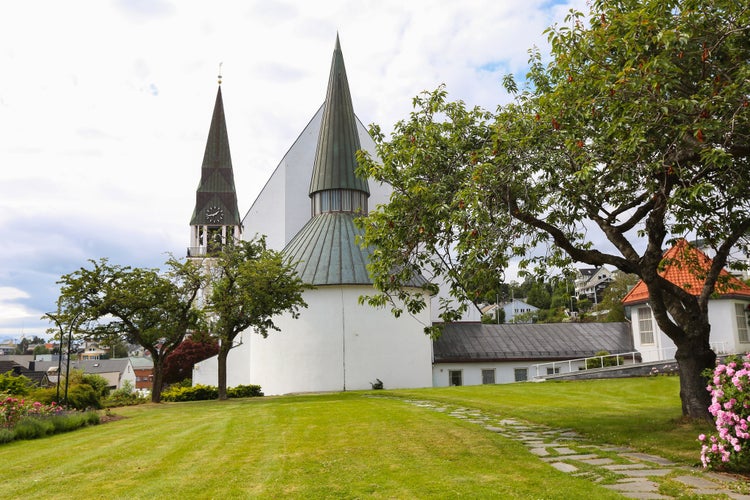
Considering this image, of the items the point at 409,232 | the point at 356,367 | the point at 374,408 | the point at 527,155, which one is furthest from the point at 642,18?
the point at 356,367

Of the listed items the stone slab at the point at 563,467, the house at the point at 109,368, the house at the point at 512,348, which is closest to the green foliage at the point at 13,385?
the stone slab at the point at 563,467

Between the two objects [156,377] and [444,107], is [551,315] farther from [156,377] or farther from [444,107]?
[444,107]

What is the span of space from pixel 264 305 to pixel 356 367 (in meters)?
7.92

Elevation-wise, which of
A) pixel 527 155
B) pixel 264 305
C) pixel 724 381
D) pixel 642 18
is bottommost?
pixel 724 381

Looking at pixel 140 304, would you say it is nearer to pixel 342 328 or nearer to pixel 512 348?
pixel 342 328

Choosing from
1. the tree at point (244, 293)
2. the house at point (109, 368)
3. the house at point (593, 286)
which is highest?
the house at point (593, 286)

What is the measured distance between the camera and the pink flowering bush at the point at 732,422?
7.04 meters

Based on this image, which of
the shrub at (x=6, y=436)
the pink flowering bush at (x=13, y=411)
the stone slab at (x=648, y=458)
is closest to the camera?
the stone slab at (x=648, y=458)

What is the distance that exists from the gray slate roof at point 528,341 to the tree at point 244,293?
1275cm

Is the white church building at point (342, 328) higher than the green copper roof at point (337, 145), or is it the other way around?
the green copper roof at point (337, 145)

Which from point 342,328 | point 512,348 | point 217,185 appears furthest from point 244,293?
point 217,185

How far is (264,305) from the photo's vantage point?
22.8 meters

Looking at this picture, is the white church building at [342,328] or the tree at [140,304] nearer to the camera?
the tree at [140,304]

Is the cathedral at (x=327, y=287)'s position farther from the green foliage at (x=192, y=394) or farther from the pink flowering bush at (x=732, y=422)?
the pink flowering bush at (x=732, y=422)
